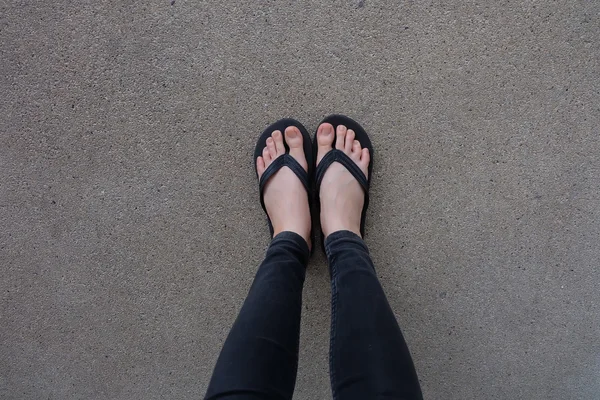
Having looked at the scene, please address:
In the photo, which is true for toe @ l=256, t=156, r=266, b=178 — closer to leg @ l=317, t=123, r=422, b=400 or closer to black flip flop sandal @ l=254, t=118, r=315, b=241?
black flip flop sandal @ l=254, t=118, r=315, b=241

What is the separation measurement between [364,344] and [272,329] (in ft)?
0.60

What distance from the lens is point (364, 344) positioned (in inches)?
29.0

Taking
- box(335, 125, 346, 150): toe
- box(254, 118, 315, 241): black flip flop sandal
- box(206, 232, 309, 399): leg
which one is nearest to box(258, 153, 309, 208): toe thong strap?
box(254, 118, 315, 241): black flip flop sandal

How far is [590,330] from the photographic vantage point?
1081 millimetres

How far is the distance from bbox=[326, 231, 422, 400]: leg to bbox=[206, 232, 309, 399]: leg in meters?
0.09

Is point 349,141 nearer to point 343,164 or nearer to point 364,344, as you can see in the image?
point 343,164

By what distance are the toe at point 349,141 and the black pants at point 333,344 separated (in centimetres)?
32

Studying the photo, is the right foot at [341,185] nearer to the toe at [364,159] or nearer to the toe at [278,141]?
the toe at [364,159]

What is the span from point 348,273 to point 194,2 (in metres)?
0.81

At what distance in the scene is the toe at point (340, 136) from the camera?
1.04 meters

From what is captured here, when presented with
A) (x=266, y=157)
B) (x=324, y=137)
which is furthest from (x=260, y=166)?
(x=324, y=137)

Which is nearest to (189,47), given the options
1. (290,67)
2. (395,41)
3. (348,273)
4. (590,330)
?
(290,67)

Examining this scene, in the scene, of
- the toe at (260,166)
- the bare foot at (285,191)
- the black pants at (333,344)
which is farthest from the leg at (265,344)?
the toe at (260,166)

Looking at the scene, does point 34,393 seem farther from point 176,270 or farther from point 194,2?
point 194,2
